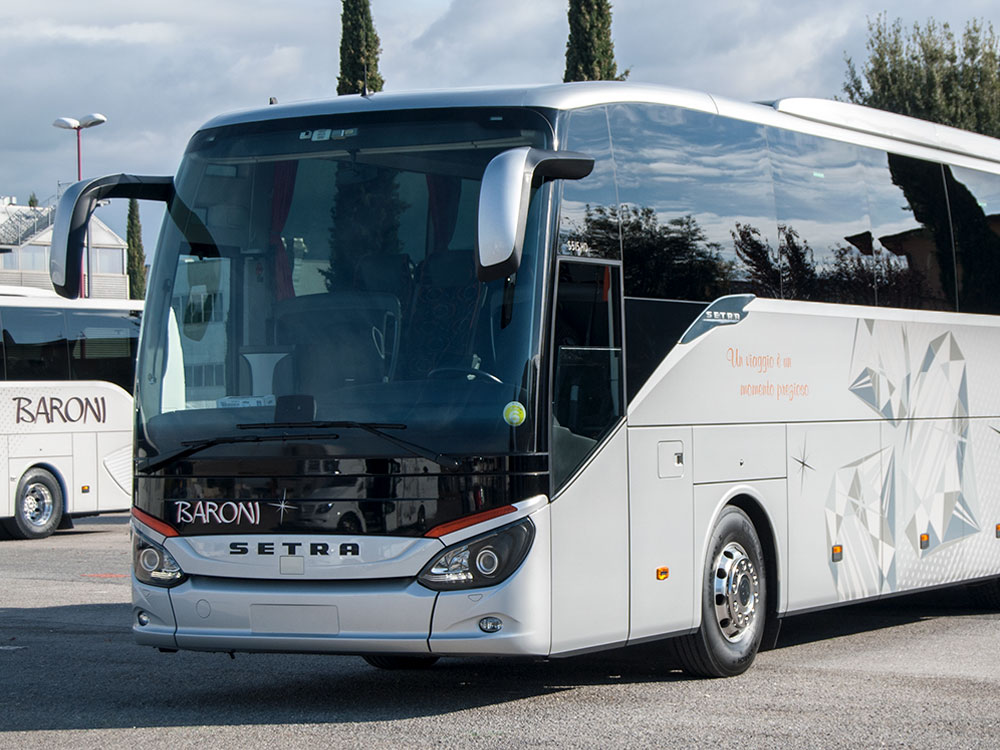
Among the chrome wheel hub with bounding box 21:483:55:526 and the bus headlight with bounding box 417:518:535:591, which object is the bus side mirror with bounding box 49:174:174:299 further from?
the chrome wheel hub with bounding box 21:483:55:526

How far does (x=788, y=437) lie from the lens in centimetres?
991

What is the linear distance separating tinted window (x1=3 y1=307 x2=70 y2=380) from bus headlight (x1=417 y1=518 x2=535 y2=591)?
1550 centimetres

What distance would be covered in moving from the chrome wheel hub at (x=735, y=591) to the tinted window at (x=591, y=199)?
2.09m

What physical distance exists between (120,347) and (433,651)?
16.7 meters

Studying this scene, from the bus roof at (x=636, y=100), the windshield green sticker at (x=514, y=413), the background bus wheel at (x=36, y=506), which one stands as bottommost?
the background bus wheel at (x=36, y=506)

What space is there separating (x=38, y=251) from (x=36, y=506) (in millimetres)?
56940

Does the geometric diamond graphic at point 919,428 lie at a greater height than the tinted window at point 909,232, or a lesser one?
lesser

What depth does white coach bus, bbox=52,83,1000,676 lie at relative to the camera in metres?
Answer: 7.64

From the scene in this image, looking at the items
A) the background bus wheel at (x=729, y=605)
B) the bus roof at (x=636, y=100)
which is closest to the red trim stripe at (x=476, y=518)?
the background bus wheel at (x=729, y=605)

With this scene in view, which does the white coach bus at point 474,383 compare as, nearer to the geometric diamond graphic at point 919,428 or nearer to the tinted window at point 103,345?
the geometric diamond graphic at point 919,428

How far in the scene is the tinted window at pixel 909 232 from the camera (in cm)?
1134

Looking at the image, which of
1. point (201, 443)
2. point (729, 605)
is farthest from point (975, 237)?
point (201, 443)

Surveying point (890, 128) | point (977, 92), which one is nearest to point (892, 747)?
point (890, 128)

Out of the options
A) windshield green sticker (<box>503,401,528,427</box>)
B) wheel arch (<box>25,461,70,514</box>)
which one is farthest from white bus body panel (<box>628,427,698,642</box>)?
wheel arch (<box>25,461,70,514</box>)
